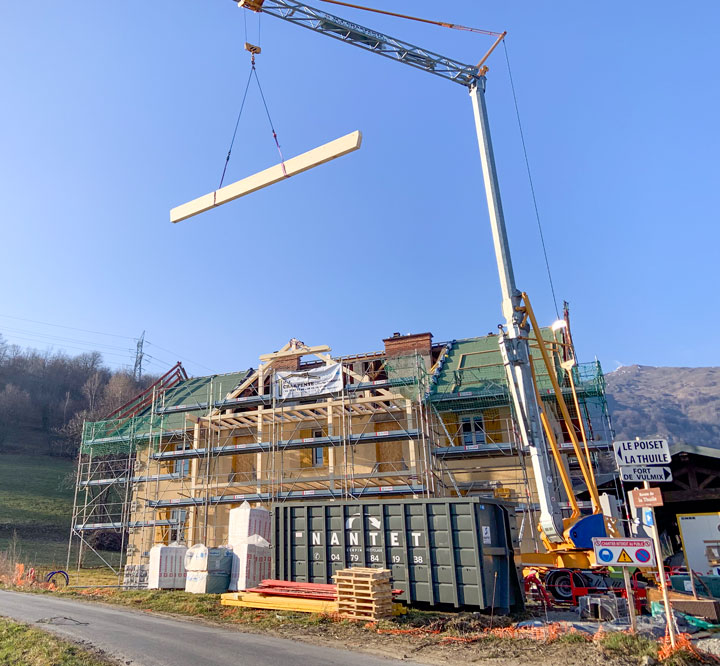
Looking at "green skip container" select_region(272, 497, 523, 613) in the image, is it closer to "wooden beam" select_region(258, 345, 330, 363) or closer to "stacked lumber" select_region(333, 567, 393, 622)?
"stacked lumber" select_region(333, 567, 393, 622)

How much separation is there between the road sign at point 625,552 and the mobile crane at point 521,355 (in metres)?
5.81

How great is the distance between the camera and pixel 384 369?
2705 centimetres

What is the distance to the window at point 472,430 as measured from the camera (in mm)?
24688

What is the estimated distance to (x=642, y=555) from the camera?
912 cm

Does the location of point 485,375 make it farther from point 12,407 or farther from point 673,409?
point 673,409

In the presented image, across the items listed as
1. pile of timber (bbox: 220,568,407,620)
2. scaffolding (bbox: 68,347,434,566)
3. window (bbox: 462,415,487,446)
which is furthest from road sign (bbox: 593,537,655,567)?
window (bbox: 462,415,487,446)

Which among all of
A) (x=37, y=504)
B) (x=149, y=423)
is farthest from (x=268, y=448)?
(x=37, y=504)

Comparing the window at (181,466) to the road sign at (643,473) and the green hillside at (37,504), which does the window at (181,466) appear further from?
the road sign at (643,473)

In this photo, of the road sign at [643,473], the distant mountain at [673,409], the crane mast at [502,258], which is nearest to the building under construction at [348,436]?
the crane mast at [502,258]

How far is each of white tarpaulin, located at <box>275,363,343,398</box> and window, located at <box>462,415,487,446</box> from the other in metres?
5.70

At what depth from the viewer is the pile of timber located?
39.2 feet

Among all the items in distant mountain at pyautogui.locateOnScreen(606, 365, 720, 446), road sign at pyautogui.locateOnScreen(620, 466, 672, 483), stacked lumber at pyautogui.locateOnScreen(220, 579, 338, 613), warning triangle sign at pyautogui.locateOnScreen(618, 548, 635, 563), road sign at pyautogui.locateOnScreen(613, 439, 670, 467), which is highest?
distant mountain at pyautogui.locateOnScreen(606, 365, 720, 446)

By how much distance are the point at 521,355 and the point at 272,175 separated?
27.9ft

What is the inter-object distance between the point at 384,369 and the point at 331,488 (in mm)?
6133
